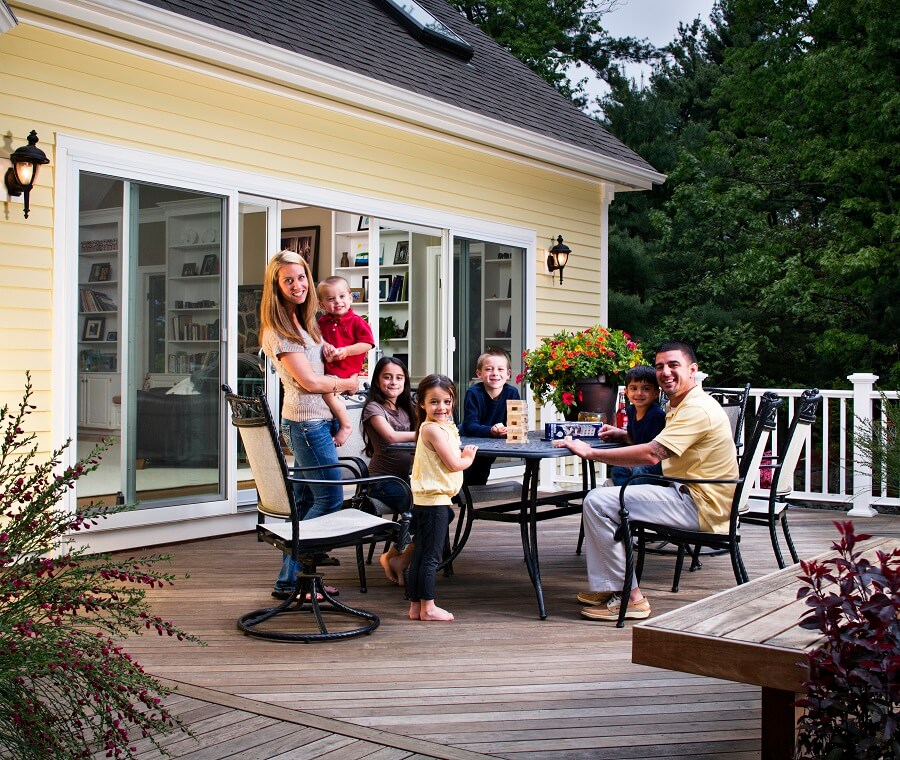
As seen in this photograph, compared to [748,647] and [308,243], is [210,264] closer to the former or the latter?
[308,243]

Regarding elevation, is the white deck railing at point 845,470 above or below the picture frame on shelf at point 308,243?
below

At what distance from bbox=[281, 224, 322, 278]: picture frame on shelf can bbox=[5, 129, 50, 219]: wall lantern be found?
450cm

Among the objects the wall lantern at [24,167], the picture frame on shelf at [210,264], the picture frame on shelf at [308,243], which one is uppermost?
the picture frame on shelf at [308,243]

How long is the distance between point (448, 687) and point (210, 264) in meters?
3.87

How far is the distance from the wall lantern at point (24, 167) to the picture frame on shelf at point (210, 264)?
1.26 m

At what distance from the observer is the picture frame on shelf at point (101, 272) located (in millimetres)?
5895

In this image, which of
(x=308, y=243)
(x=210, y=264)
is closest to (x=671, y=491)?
(x=210, y=264)

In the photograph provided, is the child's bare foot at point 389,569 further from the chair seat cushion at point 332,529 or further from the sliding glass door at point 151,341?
the sliding glass door at point 151,341

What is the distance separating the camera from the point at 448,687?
11.3 feet

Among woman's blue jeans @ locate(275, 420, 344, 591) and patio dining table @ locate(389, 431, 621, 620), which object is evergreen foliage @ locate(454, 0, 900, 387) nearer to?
patio dining table @ locate(389, 431, 621, 620)

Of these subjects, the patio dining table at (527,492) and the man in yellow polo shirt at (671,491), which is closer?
the man in yellow polo shirt at (671,491)

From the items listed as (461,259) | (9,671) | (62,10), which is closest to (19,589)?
(9,671)

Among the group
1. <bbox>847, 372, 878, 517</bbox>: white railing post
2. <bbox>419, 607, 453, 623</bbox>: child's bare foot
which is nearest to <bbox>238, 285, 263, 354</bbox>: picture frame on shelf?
<bbox>419, 607, 453, 623</bbox>: child's bare foot

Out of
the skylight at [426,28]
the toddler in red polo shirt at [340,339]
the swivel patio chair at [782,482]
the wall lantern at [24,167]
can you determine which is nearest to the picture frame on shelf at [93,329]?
the wall lantern at [24,167]
